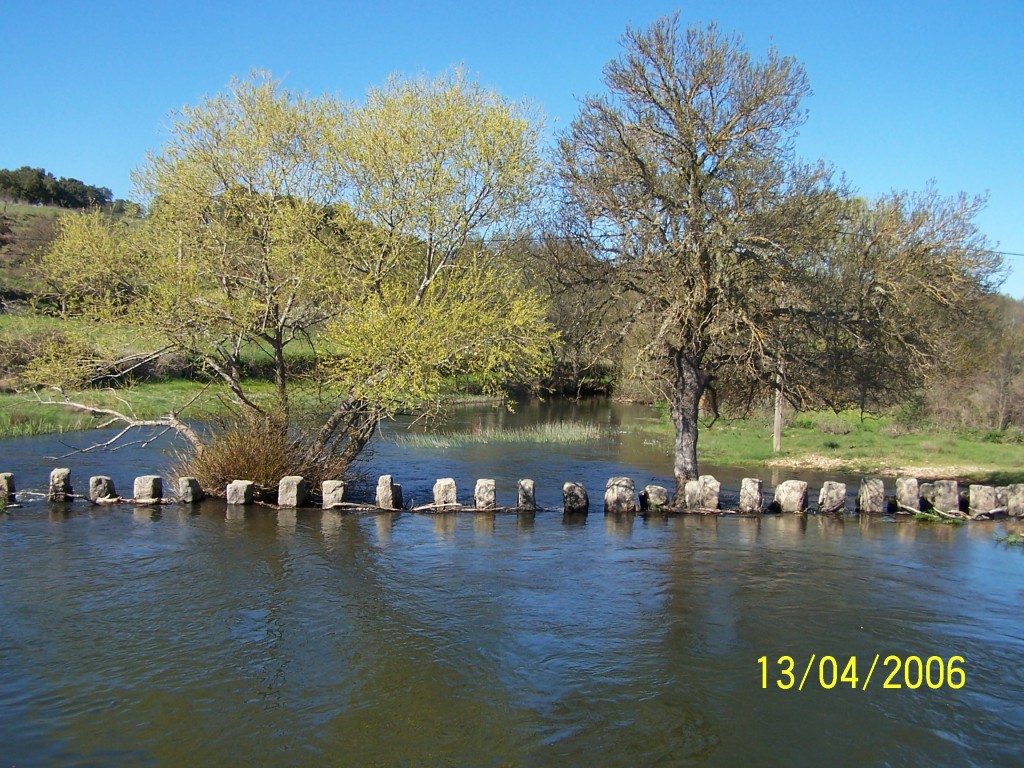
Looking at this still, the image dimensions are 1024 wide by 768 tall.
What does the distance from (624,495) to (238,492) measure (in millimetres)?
7111

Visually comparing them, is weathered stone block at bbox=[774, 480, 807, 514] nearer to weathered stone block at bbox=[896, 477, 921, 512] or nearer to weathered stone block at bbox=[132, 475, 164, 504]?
weathered stone block at bbox=[896, 477, 921, 512]

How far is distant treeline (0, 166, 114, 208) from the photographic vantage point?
7062 cm

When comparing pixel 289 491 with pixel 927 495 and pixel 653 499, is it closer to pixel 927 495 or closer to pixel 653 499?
pixel 653 499

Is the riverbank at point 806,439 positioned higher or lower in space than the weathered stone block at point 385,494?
higher

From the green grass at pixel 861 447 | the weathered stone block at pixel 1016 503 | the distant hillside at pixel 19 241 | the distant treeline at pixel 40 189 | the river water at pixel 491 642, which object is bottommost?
the river water at pixel 491 642

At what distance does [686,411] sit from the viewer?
669 inches

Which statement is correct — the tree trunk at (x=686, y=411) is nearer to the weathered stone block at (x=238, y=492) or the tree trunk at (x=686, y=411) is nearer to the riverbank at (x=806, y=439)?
the riverbank at (x=806, y=439)

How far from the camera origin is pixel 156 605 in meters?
9.67

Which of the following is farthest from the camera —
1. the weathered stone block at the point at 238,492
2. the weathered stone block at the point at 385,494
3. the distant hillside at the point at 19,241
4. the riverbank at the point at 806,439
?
the distant hillside at the point at 19,241

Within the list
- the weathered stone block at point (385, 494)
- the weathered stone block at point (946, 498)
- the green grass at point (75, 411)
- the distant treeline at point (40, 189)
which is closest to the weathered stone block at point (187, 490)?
the weathered stone block at point (385, 494)

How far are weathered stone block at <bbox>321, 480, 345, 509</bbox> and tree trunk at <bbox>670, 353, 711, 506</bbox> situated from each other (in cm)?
673

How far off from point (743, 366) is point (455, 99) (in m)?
7.95

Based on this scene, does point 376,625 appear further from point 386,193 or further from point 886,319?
point 886,319

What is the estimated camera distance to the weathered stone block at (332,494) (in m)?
15.2
